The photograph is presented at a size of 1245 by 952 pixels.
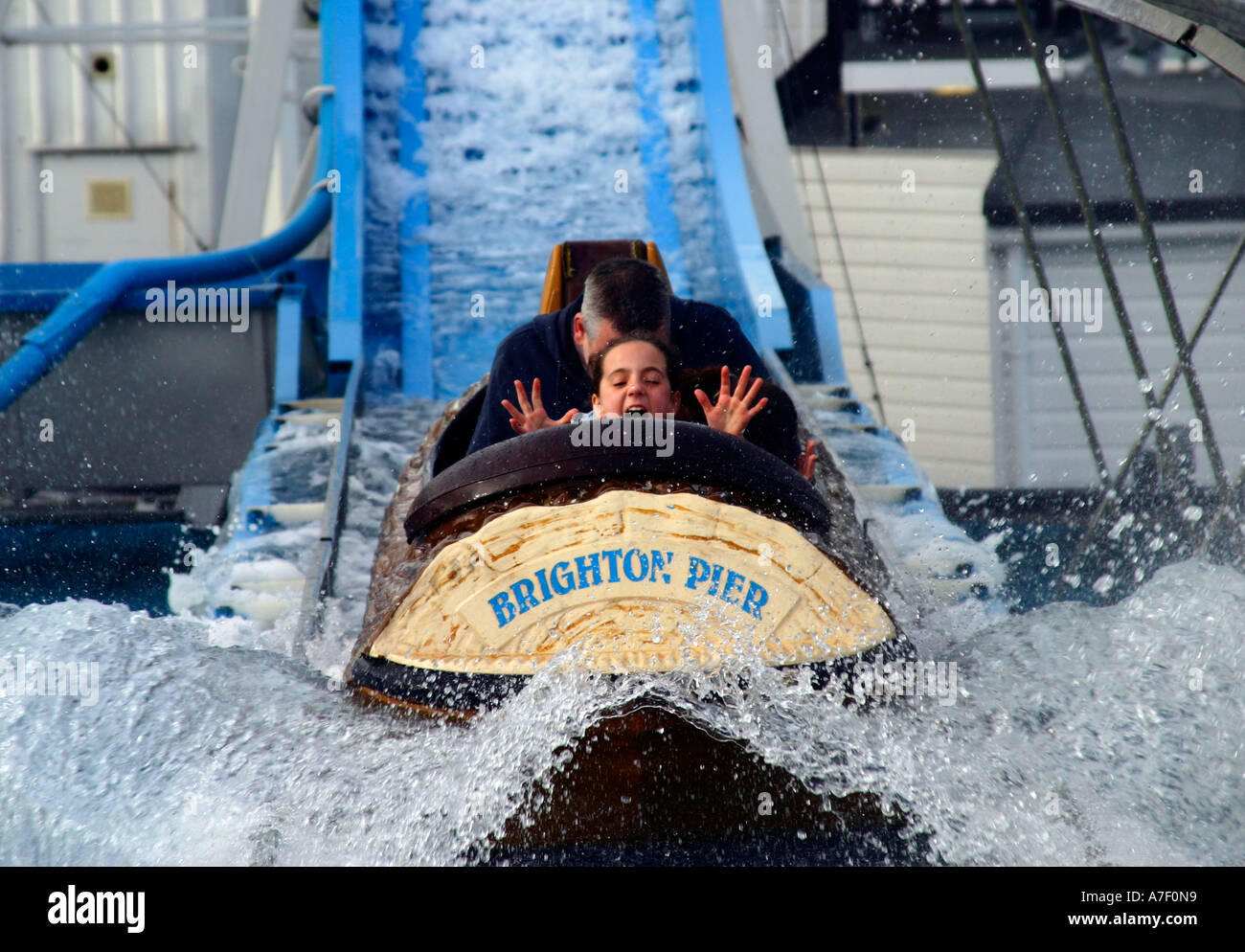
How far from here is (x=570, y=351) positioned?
9.59 ft

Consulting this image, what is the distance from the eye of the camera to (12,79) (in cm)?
842

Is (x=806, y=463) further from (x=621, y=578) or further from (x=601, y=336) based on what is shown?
(x=621, y=578)

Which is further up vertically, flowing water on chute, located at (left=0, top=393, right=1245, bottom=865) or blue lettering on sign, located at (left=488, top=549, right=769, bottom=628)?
blue lettering on sign, located at (left=488, top=549, right=769, bottom=628)

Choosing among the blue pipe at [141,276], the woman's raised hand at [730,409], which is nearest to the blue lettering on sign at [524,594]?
the woman's raised hand at [730,409]

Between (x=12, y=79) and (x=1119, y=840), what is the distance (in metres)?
8.72

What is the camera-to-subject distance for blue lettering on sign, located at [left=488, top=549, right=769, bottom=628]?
172 cm

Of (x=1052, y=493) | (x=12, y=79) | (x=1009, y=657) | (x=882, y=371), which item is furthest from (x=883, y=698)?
(x=12, y=79)

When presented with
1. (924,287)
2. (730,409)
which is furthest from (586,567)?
(924,287)

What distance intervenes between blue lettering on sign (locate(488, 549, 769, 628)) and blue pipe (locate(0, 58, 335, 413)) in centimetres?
269

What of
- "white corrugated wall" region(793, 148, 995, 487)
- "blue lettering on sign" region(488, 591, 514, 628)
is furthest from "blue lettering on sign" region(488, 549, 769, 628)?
"white corrugated wall" region(793, 148, 995, 487)

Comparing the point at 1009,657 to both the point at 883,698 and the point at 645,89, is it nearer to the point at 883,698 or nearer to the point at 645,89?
the point at 883,698

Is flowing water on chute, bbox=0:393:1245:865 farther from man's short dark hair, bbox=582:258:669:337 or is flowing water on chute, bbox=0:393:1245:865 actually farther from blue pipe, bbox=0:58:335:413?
blue pipe, bbox=0:58:335:413

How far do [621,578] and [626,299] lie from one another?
0.82 meters

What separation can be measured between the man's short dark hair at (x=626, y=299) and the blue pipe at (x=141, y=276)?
2235 mm
